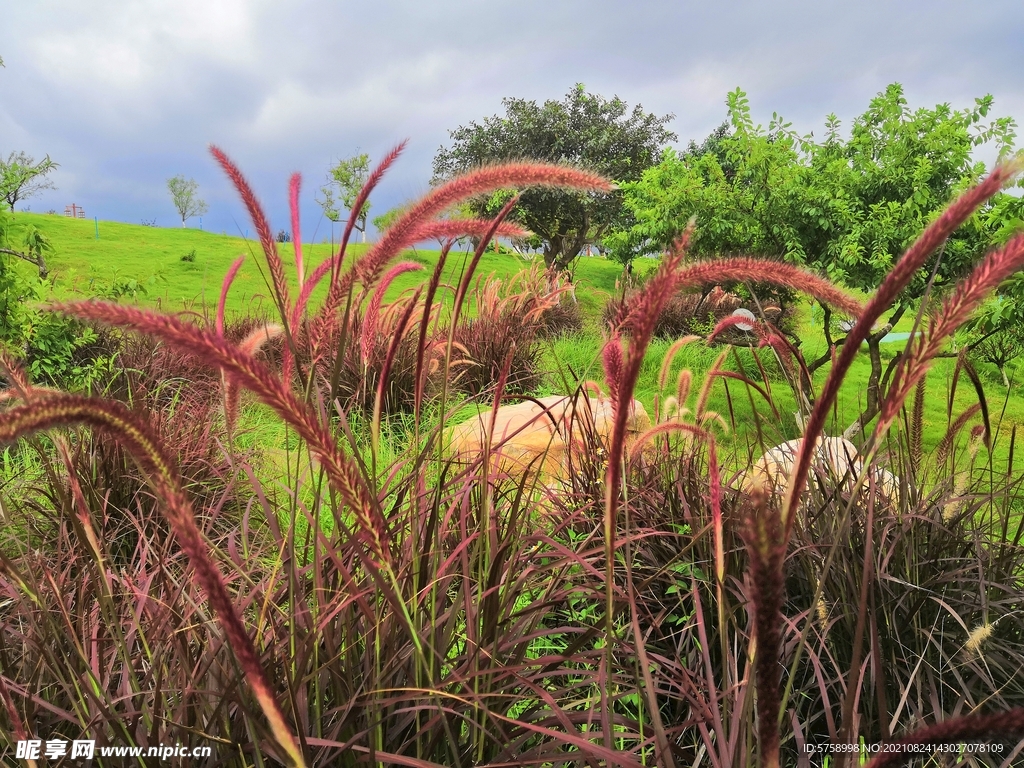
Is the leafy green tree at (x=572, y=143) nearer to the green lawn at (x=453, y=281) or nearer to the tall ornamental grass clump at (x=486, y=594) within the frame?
the green lawn at (x=453, y=281)

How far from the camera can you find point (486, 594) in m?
1.18

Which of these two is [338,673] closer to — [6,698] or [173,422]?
[6,698]

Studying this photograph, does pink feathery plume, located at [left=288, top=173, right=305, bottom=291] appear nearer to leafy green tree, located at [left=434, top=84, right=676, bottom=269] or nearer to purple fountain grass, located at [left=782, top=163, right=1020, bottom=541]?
purple fountain grass, located at [left=782, top=163, right=1020, bottom=541]

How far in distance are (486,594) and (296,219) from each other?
3.13ft

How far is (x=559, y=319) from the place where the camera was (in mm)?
11211

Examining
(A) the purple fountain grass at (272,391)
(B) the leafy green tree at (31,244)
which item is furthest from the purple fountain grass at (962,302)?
(B) the leafy green tree at (31,244)

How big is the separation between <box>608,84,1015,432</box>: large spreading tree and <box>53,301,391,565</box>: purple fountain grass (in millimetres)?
5439

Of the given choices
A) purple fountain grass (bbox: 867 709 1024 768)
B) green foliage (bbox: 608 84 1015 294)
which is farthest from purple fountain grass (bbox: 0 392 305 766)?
green foliage (bbox: 608 84 1015 294)

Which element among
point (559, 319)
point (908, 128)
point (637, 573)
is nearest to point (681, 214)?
point (908, 128)

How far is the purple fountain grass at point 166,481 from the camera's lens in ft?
1.43

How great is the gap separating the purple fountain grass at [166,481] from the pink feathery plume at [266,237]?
440mm

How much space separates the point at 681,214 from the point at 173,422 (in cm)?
620

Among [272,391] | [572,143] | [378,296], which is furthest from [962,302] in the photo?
[572,143]

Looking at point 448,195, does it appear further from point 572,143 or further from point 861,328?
point 572,143
